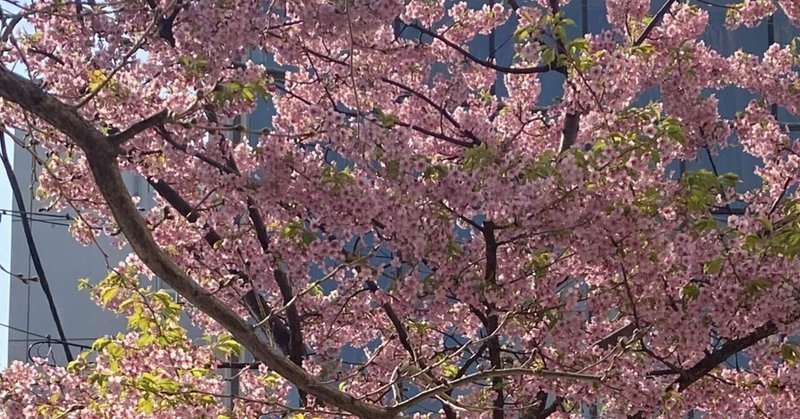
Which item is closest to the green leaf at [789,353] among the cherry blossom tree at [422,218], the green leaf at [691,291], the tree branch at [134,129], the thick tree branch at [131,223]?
the cherry blossom tree at [422,218]

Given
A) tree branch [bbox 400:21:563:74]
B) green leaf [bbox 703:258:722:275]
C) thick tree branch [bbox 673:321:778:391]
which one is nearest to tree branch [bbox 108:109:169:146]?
green leaf [bbox 703:258:722:275]

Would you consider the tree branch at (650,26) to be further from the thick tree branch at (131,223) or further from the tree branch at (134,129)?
the tree branch at (134,129)

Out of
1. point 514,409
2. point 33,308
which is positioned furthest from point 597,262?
point 33,308

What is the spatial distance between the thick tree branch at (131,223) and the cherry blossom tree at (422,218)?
0.64m

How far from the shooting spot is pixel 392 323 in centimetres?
415

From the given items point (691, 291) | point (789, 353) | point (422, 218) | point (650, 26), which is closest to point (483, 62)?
point (650, 26)

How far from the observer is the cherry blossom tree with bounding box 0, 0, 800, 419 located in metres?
3.45

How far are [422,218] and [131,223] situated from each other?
1523 mm

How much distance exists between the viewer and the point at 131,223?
2.15 m

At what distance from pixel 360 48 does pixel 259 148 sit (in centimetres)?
82

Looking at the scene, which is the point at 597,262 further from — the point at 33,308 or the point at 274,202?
the point at 33,308

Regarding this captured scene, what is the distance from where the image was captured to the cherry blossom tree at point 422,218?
3447mm

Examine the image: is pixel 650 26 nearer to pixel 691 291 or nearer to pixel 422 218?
pixel 691 291

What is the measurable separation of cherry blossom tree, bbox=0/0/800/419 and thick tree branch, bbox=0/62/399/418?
64cm
